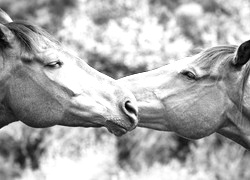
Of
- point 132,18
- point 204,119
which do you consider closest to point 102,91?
point 204,119

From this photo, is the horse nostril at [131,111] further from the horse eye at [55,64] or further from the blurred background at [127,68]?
the blurred background at [127,68]

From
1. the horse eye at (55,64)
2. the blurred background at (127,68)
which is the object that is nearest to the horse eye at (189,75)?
the horse eye at (55,64)

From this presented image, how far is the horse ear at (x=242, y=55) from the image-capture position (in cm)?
626

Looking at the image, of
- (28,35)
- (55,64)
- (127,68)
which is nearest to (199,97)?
(55,64)

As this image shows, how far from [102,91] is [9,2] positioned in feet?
24.0

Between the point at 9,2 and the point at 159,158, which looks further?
the point at 9,2

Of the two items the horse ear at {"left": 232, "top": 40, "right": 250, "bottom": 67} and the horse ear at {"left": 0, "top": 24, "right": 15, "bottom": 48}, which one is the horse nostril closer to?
the horse ear at {"left": 0, "top": 24, "right": 15, "bottom": 48}

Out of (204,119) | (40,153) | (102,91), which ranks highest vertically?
(102,91)

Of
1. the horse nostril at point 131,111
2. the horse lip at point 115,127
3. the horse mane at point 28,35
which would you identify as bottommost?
the horse lip at point 115,127

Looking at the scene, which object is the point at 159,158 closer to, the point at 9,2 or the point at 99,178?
the point at 99,178

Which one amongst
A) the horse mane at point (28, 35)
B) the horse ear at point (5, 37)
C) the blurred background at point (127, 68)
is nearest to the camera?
the horse ear at point (5, 37)

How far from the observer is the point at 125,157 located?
11.9 metres

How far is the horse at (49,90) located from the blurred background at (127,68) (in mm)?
5634

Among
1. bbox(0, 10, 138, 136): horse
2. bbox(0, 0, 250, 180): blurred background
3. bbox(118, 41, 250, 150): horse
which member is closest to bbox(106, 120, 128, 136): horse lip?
bbox(0, 10, 138, 136): horse
